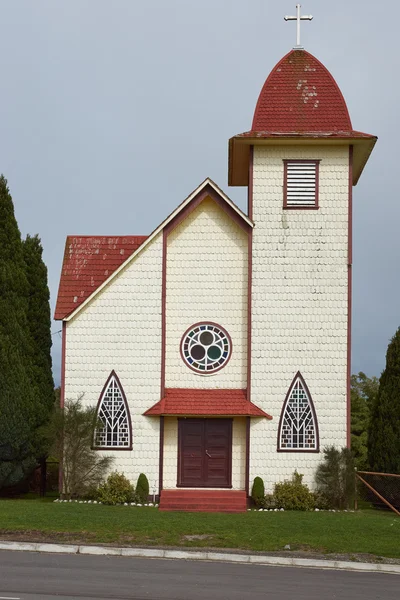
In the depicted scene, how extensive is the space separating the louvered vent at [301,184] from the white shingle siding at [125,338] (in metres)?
3.91

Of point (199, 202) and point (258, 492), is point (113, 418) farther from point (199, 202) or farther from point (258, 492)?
point (199, 202)

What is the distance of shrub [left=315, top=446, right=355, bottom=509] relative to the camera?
23.6 meters

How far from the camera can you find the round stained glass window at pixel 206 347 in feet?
82.0

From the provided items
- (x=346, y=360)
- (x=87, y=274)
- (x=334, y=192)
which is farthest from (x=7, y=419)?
(x=334, y=192)

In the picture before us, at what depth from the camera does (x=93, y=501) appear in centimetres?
2386

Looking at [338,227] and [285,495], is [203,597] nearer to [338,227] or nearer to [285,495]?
[285,495]

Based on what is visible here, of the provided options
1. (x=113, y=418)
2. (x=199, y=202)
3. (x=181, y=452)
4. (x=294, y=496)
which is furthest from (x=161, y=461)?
(x=199, y=202)

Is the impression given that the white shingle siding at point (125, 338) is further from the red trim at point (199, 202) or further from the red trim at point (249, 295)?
the red trim at point (249, 295)

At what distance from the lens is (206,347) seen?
25000mm

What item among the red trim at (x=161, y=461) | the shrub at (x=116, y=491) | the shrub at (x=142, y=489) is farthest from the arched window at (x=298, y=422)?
the shrub at (x=116, y=491)

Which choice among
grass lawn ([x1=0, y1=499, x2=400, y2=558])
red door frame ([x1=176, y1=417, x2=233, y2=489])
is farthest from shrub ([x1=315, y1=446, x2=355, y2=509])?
red door frame ([x1=176, y1=417, x2=233, y2=489])

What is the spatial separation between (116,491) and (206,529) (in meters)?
5.93

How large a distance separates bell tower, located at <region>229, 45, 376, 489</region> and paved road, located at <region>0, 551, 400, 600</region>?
926 cm

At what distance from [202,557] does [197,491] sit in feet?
26.6
